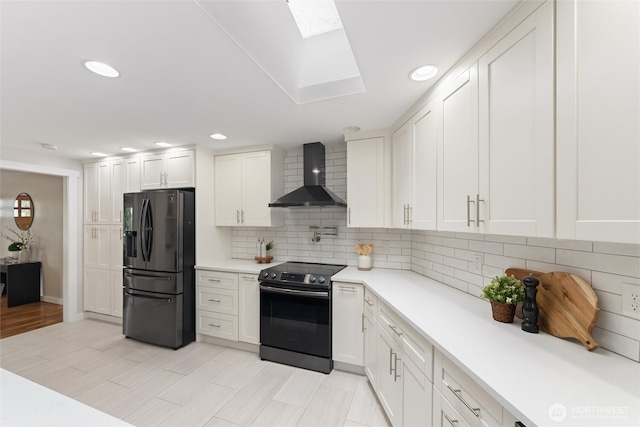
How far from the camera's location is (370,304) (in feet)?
7.32

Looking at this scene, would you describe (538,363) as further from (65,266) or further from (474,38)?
(65,266)

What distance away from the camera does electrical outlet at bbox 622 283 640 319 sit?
945mm

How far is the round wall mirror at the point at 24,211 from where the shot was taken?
498cm

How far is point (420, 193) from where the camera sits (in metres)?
1.96

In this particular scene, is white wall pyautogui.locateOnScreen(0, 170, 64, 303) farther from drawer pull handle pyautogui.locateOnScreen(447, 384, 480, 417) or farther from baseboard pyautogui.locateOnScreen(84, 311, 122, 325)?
drawer pull handle pyautogui.locateOnScreen(447, 384, 480, 417)

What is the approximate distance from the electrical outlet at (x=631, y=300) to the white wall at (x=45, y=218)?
22.3 ft

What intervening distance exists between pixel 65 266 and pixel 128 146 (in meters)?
2.24

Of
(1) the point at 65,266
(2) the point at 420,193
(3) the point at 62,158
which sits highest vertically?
(3) the point at 62,158

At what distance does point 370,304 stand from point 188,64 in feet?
7.11

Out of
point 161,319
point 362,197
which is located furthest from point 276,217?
point 161,319

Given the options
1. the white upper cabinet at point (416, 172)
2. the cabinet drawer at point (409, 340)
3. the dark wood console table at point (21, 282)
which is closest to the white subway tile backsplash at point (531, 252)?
the white upper cabinet at point (416, 172)

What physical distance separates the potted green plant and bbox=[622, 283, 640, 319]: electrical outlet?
352 millimetres

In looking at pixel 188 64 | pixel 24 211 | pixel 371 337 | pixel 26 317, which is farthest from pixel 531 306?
pixel 24 211

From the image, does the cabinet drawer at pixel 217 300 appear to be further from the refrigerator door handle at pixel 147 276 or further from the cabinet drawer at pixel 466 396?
the cabinet drawer at pixel 466 396
